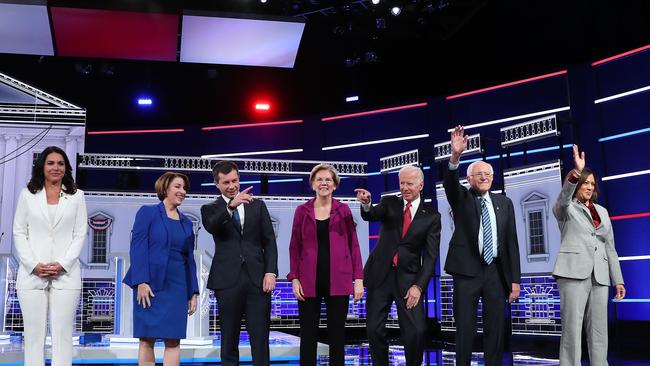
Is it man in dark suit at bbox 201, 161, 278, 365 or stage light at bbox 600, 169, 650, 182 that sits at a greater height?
stage light at bbox 600, 169, 650, 182

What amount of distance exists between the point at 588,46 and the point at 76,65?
8.94 m

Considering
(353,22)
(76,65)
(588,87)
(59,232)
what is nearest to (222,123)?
(76,65)

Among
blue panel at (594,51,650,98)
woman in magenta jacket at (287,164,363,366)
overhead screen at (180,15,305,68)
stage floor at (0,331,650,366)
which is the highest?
overhead screen at (180,15,305,68)

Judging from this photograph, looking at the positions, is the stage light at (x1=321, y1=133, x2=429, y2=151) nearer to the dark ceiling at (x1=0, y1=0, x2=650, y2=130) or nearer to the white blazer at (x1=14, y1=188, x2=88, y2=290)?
the dark ceiling at (x1=0, y1=0, x2=650, y2=130)

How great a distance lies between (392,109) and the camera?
1259cm

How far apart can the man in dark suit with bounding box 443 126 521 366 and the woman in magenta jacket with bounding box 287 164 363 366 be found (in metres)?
0.70

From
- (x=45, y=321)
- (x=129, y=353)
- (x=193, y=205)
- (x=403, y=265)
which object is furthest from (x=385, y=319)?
(x=193, y=205)

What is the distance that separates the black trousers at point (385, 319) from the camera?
4059 mm

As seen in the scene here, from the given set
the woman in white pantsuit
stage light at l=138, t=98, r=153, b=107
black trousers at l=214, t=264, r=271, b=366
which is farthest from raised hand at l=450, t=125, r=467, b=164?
stage light at l=138, t=98, r=153, b=107

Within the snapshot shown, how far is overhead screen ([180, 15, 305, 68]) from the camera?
26.5 ft

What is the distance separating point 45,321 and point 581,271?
3.40 metres

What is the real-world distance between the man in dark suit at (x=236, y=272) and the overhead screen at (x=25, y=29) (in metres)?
4.86

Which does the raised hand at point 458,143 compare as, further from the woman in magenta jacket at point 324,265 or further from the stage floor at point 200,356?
the stage floor at point 200,356

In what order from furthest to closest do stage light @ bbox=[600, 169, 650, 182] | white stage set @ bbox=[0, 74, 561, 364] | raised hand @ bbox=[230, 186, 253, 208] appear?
stage light @ bbox=[600, 169, 650, 182] < white stage set @ bbox=[0, 74, 561, 364] < raised hand @ bbox=[230, 186, 253, 208]
